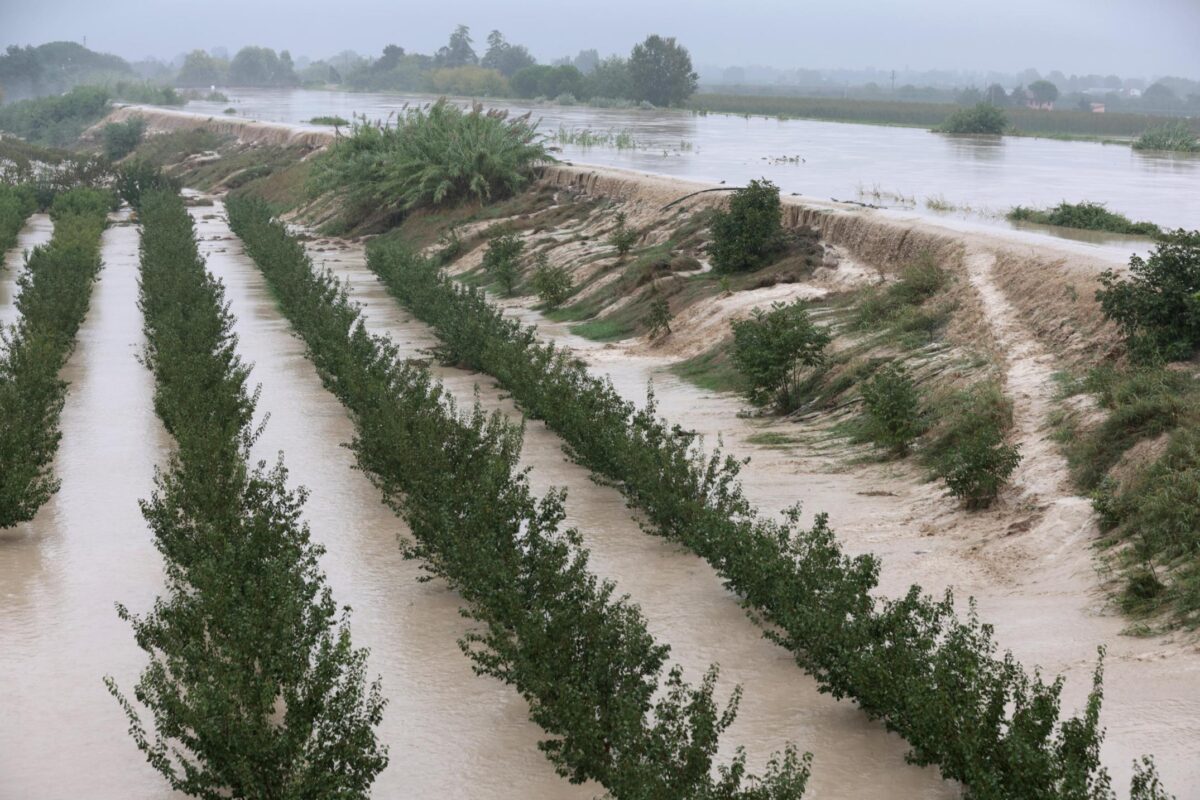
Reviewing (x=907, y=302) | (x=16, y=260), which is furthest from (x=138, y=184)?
(x=907, y=302)

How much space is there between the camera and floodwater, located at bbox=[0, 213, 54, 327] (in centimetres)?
2675

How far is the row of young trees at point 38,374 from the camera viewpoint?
12516 mm

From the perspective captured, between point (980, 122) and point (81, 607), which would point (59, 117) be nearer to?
point (980, 122)

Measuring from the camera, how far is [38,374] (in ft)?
51.3

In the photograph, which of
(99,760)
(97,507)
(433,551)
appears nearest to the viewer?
(99,760)

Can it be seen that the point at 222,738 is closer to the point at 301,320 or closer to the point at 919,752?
the point at 919,752

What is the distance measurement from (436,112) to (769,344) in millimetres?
24254

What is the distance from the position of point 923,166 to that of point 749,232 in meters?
19.1

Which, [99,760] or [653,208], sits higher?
[653,208]

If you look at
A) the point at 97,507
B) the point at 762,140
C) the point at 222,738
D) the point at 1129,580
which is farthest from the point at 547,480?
the point at 762,140

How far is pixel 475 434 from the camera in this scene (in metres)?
12.7

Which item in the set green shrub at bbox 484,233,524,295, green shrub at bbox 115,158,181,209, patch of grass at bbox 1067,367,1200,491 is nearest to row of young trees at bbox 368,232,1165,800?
patch of grass at bbox 1067,367,1200,491

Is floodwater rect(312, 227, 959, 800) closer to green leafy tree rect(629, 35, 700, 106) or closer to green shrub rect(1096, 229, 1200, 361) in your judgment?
green shrub rect(1096, 229, 1200, 361)

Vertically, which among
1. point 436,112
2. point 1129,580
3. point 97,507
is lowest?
point 97,507
